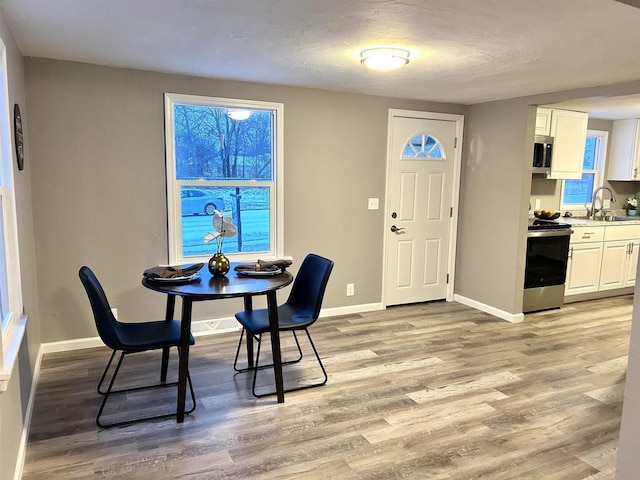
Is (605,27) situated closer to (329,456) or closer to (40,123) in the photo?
(329,456)

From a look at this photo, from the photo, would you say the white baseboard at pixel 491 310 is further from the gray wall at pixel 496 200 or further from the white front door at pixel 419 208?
the white front door at pixel 419 208

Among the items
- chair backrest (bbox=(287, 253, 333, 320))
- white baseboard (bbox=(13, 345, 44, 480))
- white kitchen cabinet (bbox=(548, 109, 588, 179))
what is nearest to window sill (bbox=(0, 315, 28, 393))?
white baseboard (bbox=(13, 345, 44, 480))

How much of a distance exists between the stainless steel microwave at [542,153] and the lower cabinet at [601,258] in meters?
0.83

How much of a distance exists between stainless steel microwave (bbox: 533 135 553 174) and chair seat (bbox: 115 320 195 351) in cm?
384

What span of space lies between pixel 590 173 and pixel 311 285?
15.6 ft

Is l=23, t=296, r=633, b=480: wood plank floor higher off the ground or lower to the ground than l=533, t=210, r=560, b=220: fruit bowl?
lower

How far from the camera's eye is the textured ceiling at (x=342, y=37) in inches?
84.0

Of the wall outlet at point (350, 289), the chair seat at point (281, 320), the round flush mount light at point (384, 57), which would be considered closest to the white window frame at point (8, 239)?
the chair seat at point (281, 320)

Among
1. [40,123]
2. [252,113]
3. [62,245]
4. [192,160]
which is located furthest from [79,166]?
[252,113]

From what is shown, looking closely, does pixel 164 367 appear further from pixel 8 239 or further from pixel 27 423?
pixel 8 239

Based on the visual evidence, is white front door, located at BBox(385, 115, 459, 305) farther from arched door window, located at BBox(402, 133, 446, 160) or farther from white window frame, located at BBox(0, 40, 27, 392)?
white window frame, located at BBox(0, 40, 27, 392)

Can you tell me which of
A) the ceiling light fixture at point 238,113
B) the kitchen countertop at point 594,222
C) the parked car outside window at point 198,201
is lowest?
the kitchen countertop at point 594,222

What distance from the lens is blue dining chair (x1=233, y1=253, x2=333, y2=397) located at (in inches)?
115

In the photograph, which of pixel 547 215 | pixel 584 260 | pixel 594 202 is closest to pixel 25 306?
pixel 547 215
